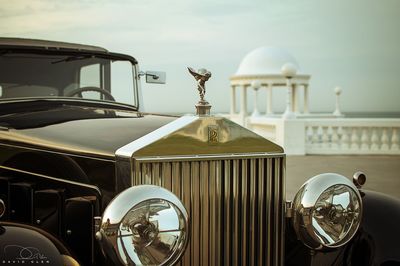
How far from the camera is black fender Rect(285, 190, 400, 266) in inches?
118

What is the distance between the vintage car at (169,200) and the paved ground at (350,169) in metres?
5.12

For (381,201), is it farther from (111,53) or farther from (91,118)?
(111,53)

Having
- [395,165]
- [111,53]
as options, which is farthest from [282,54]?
[111,53]

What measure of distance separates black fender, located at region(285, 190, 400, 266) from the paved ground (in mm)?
4783

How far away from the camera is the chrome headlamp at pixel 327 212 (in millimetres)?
2773

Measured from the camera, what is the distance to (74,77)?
Result: 3998 millimetres

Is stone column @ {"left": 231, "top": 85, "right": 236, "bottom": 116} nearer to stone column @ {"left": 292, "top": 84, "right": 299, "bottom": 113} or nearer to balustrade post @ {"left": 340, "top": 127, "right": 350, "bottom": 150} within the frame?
stone column @ {"left": 292, "top": 84, "right": 299, "bottom": 113}

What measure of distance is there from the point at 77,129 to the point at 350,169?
348 inches

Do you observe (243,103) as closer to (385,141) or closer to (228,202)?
(385,141)

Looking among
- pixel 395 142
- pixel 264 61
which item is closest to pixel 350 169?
pixel 395 142

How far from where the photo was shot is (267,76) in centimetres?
2833

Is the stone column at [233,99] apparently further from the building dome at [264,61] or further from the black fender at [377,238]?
the black fender at [377,238]

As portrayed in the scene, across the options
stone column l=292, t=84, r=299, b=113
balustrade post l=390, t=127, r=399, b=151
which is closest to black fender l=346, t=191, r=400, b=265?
balustrade post l=390, t=127, r=399, b=151
